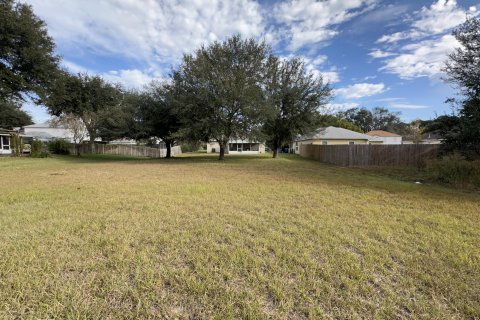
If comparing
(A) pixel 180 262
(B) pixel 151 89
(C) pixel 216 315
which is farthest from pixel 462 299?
(B) pixel 151 89

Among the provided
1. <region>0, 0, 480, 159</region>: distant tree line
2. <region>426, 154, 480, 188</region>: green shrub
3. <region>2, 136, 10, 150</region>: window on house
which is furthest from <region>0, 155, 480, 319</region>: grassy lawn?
<region>2, 136, 10, 150</region>: window on house

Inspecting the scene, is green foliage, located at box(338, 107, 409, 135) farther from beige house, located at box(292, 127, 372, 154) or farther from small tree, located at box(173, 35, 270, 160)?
small tree, located at box(173, 35, 270, 160)

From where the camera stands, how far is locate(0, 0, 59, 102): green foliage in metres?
14.4

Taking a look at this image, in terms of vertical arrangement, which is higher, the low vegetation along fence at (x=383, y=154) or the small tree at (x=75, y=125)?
the small tree at (x=75, y=125)

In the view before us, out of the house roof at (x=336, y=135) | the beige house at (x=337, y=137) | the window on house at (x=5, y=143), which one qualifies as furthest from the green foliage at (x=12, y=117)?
the beige house at (x=337, y=137)

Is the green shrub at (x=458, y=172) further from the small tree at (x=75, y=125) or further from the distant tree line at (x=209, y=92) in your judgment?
the small tree at (x=75, y=125)

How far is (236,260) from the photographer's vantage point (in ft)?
9.09

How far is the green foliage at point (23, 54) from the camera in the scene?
1441 centimetres

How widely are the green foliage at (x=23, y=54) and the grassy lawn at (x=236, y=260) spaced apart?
1532cm

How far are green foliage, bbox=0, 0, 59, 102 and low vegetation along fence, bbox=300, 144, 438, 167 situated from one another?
21723mm

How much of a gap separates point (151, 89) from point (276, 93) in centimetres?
1130

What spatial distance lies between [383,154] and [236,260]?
615 inches

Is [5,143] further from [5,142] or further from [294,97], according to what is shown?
[294,97]

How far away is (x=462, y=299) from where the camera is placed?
2180 millimetres
